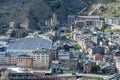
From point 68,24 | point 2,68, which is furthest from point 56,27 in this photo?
point 2,68

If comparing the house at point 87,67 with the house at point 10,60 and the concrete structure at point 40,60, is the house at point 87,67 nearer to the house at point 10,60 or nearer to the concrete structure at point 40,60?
the concrete structure at point 40,60

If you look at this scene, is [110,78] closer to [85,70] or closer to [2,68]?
[85,70]

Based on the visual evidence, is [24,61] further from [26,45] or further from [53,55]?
[26,45]

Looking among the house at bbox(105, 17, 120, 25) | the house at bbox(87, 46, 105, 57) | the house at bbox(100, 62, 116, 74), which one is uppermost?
the house at bbox(105, 17, 120, 25)

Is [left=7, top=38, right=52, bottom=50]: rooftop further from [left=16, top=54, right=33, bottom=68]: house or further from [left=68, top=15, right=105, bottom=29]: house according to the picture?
[left=68, top=15, right=105, bottom=29]: house

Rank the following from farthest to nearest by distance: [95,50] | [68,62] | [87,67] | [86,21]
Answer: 1. [86,21]
2. [95,50]
3. [68,62]
4. [87,67]

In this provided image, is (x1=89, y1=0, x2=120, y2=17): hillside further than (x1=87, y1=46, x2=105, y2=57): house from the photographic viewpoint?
Yes

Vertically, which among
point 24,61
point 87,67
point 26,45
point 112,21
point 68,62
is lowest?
point 87,67

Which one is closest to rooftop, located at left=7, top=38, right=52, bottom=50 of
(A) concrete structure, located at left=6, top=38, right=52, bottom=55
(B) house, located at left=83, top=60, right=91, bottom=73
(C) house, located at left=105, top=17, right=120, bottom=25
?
(A) concrete structure, located at left=6, top=38, right=52, bottom=55

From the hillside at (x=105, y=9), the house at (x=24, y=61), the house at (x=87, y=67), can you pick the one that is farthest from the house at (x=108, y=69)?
the hillside at (x=105, y=9)

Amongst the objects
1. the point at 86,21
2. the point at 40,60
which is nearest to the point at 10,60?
the point at 40,60

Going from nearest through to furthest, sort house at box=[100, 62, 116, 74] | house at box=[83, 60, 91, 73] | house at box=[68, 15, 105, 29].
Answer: house at box=[83, 60, 91, 73] → house at box=[100, 62, 116, 74] → house at box=[68, 15, 105, 29]

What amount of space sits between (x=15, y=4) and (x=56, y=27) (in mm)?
5298

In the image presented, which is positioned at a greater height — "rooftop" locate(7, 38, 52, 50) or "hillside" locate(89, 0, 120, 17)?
"hillside" locate(89, 0, 120, 17)
